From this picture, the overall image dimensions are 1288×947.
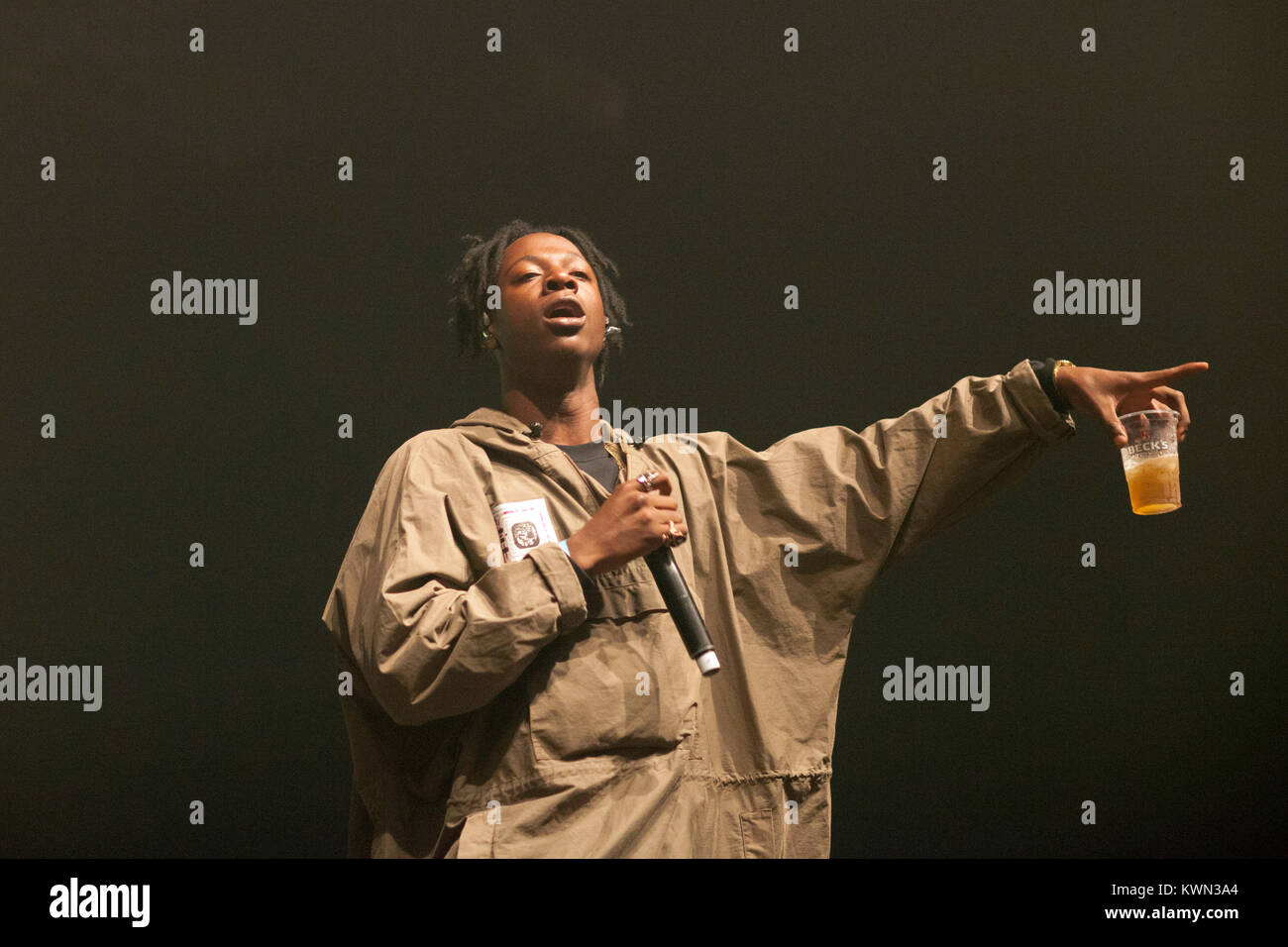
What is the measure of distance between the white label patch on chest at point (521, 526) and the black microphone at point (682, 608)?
0.18 meters

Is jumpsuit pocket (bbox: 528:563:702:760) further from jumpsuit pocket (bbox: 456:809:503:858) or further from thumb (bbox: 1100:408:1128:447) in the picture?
thumb (bbox: 1100:408:1128:447)

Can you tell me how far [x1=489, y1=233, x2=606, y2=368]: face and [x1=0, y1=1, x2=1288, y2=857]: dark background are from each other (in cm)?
38

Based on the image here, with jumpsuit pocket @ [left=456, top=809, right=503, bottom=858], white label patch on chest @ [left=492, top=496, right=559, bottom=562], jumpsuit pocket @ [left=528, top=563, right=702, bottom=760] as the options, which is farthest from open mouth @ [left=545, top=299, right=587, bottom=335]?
jumpsuit pocket @ [left=456, top=809, right=503, bottom=858]

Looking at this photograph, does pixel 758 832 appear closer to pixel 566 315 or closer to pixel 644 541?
pixel 644 541

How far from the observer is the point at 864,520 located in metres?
2.19

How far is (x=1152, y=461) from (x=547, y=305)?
3.20ft

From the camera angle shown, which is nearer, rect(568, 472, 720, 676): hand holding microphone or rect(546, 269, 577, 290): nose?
rect(568, 472, 720, 676): hand holding microphone

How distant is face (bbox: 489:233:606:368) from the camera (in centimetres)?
218

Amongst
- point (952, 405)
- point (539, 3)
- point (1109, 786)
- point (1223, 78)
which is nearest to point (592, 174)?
point (539, 3)

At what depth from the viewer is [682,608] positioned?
74.4 inches

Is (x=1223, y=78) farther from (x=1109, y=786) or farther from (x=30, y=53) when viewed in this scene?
(x=30, y=53)

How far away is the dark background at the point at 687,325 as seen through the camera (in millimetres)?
2488

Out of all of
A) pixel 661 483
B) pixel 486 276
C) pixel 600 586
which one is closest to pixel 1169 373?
pixel 661 483

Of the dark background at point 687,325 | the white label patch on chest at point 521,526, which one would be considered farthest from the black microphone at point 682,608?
the dark background at point 687,325
